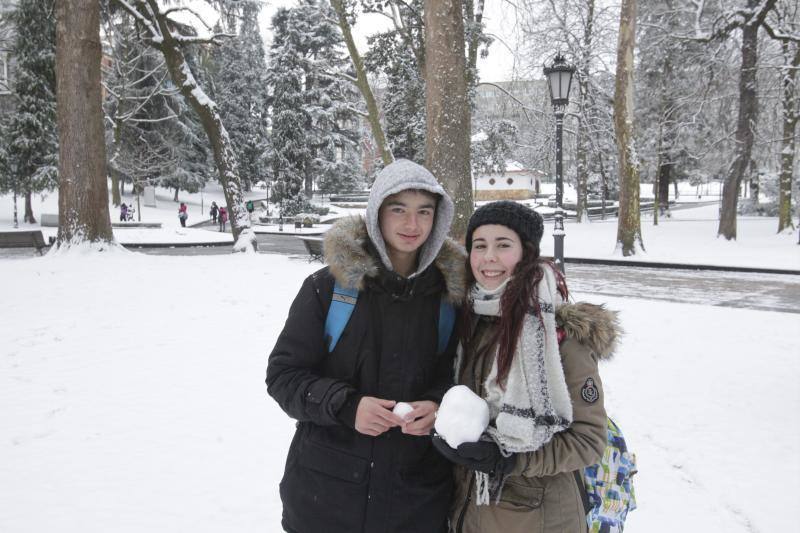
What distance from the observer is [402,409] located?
1837 mm

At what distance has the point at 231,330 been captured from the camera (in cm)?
734

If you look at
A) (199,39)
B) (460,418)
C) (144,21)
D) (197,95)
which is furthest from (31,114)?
(460,418)

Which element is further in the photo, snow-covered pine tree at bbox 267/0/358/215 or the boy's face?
snow-covered pine tree at bbox 267/0/358/215

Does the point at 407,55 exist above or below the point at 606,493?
above

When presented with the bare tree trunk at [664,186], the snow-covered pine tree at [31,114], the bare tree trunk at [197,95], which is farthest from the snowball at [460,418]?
the bare tree trunk at [664,186]

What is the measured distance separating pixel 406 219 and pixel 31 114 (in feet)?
124

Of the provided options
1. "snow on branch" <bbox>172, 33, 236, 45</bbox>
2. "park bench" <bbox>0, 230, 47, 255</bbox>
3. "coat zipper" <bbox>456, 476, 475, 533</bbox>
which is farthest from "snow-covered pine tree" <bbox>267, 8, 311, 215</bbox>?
"coat zipper" <bbox>456, 476, 475, 533</bbox>

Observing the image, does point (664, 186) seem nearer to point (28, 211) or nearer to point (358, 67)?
point (358, 67)

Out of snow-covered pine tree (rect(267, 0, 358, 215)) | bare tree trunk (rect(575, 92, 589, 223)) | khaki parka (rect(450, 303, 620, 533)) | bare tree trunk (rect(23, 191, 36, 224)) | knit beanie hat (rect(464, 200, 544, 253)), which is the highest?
snow-covered pine tree (rect(267, 0, 358, 215))

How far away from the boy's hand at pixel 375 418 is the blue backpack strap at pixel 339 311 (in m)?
0.27

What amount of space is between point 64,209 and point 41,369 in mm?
7267

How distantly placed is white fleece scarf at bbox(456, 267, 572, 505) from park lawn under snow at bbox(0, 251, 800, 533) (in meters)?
2.14

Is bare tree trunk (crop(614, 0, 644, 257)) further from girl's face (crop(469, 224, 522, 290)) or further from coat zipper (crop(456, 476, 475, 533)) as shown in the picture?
coat zipper (crop(456, 476, 475, 533))

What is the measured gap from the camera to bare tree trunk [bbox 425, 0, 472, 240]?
8.79 m
